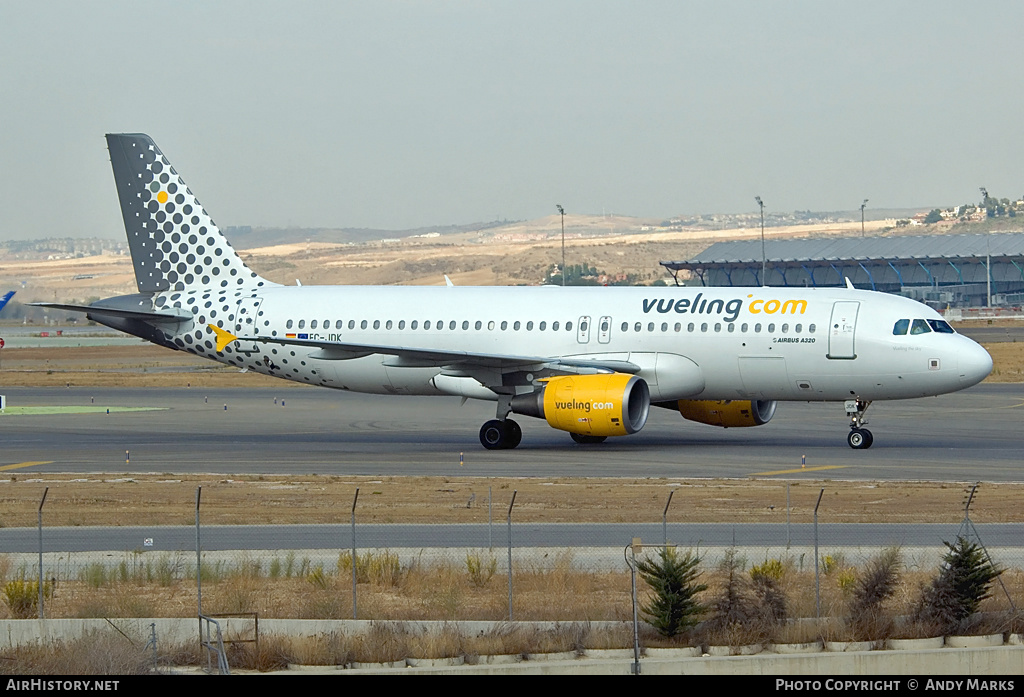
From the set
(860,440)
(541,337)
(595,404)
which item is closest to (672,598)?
(595,404)

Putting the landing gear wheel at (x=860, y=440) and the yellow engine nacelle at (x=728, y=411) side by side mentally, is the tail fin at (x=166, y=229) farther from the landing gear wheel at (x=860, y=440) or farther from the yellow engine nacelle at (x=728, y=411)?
the landing gear wheel at (x=860, y=440)

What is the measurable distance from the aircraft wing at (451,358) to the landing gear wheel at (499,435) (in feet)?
5.17

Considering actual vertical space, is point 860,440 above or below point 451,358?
below

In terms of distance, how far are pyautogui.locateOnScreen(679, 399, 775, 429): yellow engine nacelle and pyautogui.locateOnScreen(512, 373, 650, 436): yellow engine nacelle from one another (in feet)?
10.2

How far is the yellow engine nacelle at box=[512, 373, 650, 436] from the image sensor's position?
34.6 m

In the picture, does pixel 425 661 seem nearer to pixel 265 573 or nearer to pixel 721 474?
pixel 265 573

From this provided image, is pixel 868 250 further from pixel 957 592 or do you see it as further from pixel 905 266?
pixel 957 592

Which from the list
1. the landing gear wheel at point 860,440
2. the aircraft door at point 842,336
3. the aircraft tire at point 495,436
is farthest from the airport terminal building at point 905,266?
the aircraft door at point 842,336

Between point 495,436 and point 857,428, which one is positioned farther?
point 495,436

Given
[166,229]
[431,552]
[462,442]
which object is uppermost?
[166,229]

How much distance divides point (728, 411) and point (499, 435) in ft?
20.9

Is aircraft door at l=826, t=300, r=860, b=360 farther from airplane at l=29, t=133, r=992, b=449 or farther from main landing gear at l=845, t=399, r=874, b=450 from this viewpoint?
main landing gear at l=845, t=399, r=874, b=450

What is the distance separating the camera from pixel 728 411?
38344 millimetres

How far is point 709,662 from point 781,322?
842 inches
